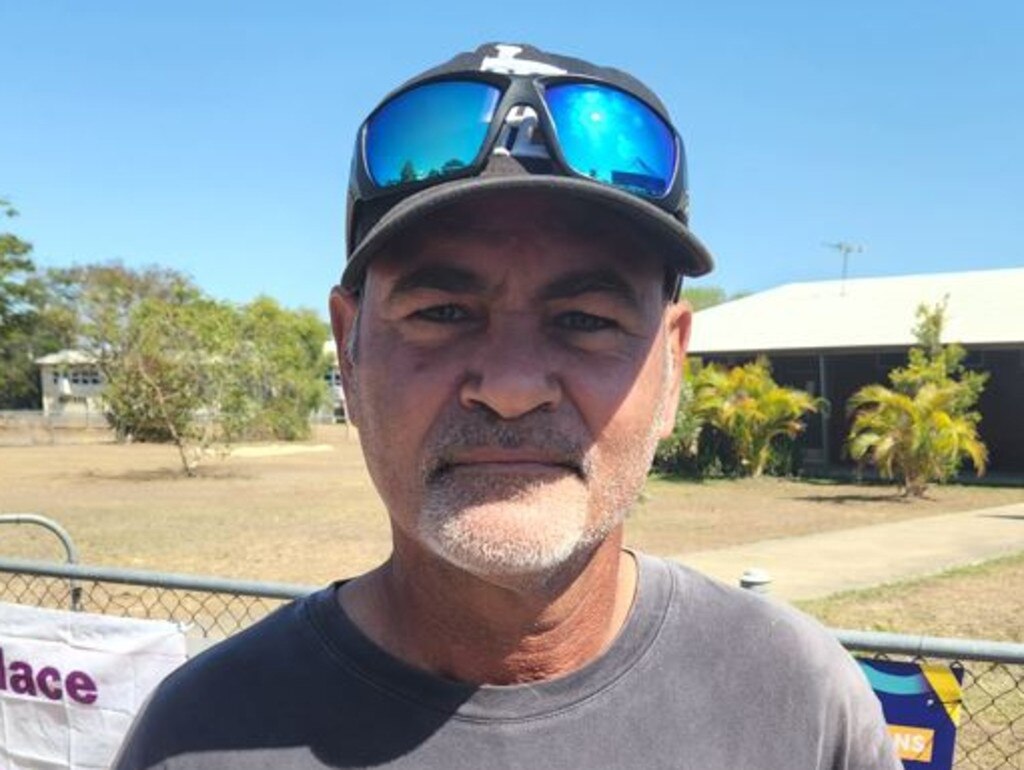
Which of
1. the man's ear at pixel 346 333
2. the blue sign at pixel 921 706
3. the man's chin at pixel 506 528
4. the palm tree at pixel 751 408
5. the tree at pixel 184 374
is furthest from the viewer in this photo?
the tree at pixel 184 374

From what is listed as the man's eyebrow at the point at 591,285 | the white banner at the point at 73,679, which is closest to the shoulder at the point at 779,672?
the man's eyebrow at the point at 591,285

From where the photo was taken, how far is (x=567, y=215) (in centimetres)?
139

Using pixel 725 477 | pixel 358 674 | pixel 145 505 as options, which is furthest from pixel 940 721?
pixel 725 477

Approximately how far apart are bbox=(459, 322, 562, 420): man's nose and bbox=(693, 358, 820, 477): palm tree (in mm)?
22208

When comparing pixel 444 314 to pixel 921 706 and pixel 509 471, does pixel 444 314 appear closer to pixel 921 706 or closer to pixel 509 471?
pixel 509 471

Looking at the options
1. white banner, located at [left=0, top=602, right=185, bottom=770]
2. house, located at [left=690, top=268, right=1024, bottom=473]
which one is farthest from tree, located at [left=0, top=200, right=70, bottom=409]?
white banner, located at [left=0, top=602, right=185, bottom=770]

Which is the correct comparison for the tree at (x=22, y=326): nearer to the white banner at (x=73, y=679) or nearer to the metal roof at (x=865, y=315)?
the metal roof at (x=865, y=315)

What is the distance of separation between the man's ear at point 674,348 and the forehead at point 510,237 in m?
0.22

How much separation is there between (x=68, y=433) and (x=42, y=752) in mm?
48461

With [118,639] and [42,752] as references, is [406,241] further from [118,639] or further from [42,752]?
[42,752]

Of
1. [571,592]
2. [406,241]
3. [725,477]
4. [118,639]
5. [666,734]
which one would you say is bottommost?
[725,477]

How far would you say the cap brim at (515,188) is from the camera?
1.32 meters

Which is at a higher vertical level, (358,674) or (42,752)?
(358,674)

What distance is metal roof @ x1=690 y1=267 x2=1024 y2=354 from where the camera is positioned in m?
24.4
